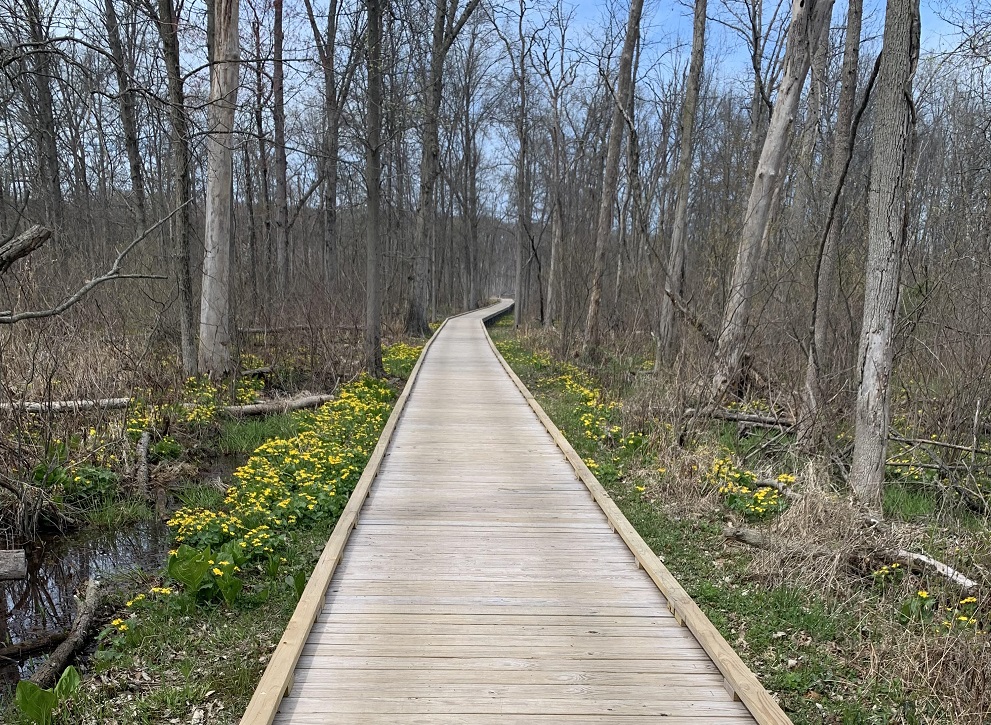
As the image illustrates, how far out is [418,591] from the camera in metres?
4.16

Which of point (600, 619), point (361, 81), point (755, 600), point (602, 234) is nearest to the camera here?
point (600, 619)

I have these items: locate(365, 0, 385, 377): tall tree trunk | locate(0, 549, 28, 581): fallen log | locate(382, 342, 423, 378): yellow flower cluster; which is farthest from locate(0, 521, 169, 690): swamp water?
locate(382, 342, 423, 378): yellow flower cluster

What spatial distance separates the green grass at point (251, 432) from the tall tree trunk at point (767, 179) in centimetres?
581

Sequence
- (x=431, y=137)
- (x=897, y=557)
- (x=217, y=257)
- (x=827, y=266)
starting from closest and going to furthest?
(x=897, y=557)
(x=827, y=266)
(x=217, y=257)
(x=431, y=137)

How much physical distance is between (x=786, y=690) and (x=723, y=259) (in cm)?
584

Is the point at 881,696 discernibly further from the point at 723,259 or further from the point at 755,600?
the point at 723,259

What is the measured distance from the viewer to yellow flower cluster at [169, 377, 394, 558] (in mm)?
5551

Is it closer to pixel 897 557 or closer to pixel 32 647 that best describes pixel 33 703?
pixel 32 647

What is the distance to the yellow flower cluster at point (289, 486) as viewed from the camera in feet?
18.2

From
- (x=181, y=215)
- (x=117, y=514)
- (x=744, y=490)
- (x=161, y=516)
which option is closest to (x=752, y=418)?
(x=744, y=490)

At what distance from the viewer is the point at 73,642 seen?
4164 mm

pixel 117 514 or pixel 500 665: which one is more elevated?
pixel 500 665

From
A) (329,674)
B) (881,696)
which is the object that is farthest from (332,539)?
(881,696)

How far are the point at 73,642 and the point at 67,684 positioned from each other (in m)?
0.92
